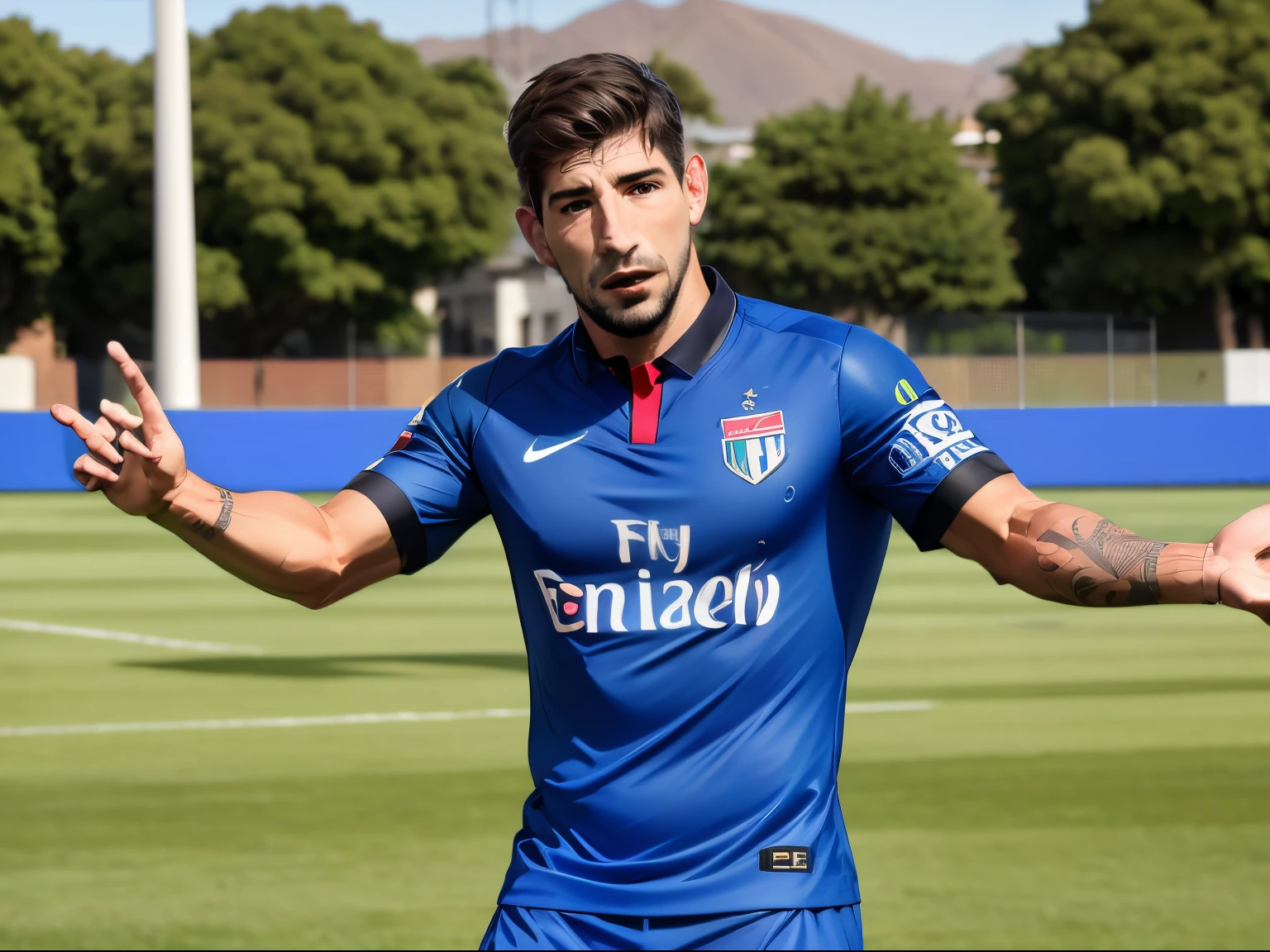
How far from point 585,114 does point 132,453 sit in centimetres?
92

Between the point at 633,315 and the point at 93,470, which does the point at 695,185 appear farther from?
the point at 93,470

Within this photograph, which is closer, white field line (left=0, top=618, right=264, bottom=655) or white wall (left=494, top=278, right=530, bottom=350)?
white field line (left=0, top=618, right=264, bottom=655)

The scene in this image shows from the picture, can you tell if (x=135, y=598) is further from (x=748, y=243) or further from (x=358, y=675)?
(x=748, y=243)

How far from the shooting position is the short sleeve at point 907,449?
279cm

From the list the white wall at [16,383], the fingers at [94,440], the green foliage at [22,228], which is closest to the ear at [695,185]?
the fingers at [94,440]

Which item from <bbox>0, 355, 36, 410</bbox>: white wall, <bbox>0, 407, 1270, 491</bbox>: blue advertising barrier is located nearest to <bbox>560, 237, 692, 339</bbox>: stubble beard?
<bbox>0, 407, 1270, 491</bbox>: blue advertising barrier

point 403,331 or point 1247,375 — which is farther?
point 403,331

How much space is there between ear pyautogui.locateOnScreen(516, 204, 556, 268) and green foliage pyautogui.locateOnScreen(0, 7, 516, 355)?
4385 cm

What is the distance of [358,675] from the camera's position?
10328 millimetres

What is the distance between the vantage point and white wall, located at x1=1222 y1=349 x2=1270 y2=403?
40.6 metres

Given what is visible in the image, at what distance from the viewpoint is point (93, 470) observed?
2777 millimetres

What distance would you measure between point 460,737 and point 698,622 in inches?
228

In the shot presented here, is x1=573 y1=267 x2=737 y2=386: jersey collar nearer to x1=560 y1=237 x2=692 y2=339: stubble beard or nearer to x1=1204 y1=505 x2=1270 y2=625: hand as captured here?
x1=560 y1=237 x2=692 y2=339: stubble beard

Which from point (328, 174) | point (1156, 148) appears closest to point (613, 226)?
point (328, 174)
